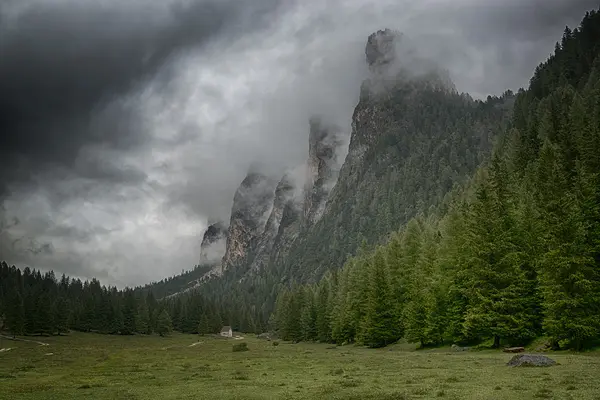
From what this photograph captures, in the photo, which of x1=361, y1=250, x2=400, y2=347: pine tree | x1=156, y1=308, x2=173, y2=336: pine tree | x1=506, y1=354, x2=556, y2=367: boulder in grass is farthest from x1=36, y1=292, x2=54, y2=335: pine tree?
x1=506, y1=354, x2=556, y2=367: boulder in grass

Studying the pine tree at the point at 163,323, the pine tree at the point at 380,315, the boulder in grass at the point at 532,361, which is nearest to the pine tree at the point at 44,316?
the pine tree at the point at 163,323

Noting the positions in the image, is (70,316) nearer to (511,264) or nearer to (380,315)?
(380,315)

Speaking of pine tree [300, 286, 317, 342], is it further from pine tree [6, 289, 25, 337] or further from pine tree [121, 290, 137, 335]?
pine tree [6, 289, 25, 337]

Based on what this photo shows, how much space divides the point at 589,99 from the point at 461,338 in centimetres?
6448

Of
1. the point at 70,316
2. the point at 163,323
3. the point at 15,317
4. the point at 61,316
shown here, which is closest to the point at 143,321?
the point at 163,323

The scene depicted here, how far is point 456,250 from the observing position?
6544cm

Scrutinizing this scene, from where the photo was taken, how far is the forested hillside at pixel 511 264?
151 feet

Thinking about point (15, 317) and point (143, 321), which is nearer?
point (15, 317)

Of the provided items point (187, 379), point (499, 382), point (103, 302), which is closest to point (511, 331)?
point (499, 382)

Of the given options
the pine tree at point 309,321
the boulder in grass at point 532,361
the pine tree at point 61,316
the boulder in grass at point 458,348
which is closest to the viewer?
the boulder in grass at point 532,361

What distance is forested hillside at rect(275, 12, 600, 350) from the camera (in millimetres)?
46000

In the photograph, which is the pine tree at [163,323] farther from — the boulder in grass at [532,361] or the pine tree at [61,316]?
the boulder in grass at [532,361]

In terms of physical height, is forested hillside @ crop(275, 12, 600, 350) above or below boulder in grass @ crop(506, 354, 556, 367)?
above

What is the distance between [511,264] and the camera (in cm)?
5491
